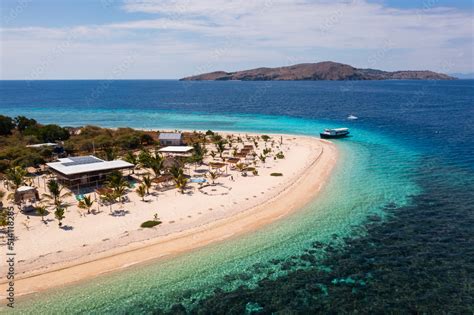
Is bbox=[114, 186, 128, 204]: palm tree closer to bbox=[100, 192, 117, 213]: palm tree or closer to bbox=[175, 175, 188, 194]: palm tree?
bbox=[100, 192, 117, 213]: palm tree

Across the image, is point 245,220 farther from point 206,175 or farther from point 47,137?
point 47,137

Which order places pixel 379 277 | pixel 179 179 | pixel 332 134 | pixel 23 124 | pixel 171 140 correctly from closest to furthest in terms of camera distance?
pixel 379 277 < pixel 179 179 < pixel 171 140 < pixel 23 124 < pixel 332 134

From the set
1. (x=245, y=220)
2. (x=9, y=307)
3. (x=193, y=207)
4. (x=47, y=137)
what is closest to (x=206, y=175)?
(x=193, y=207)

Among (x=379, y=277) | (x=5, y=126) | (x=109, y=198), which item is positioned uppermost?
(x=5, y=126)

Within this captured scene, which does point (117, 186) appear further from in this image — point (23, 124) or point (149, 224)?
point (23, 124)

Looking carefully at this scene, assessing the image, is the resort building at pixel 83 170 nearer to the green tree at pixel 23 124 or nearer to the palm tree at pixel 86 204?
the palm tree at pixel 86 204

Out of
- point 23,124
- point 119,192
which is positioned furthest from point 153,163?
point 23,124

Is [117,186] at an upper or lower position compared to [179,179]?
upper
